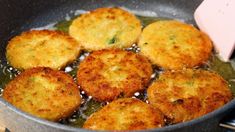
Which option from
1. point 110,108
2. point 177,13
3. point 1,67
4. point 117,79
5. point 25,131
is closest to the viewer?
point 25,131

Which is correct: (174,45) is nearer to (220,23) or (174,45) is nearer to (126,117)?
(220,23)

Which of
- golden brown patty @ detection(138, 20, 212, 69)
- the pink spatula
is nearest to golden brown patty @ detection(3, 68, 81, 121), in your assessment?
golden brown patty @ detection(138, 20, 212, 69)

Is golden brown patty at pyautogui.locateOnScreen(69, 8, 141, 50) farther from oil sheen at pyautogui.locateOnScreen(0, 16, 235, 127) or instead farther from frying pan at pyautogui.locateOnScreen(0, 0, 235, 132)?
frying pan at pyautogui.locateOnScreen(0, 0, 235, 132)

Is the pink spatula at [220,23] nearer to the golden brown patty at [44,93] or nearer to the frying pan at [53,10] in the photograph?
the frying pan at [53,10]

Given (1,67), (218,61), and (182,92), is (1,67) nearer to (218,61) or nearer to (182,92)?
(182,92)

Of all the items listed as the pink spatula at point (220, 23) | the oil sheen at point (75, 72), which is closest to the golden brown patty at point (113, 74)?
the oil sheen at point (75, 72)

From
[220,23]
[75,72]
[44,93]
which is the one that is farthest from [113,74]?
[220,23]

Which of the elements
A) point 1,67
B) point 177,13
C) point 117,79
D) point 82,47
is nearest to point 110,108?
point 117,79
